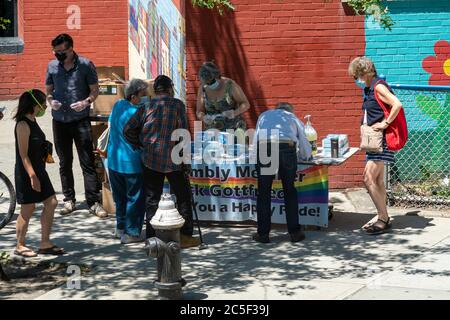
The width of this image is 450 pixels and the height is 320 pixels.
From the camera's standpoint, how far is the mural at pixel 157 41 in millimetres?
11609

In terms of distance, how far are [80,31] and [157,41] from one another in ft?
8.43

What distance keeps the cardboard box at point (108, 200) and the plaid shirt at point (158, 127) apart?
149 centimetres

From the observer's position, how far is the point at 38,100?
8461mm

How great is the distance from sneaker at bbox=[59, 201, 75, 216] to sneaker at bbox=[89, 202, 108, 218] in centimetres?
22

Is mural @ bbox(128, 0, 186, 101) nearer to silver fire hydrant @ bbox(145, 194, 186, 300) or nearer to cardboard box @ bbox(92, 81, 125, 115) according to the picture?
cardboard box @ bbox(92, 81, 125, 115)

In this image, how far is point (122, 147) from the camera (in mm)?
9023

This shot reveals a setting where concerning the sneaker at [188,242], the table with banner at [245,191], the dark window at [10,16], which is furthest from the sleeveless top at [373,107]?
the dark window at [10,16]

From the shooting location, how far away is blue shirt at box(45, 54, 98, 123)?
10.2 meters

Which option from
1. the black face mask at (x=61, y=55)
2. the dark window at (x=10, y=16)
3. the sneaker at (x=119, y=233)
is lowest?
the sneaker at (x=119, y=233)

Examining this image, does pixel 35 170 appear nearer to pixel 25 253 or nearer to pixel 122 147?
pixel 25 253

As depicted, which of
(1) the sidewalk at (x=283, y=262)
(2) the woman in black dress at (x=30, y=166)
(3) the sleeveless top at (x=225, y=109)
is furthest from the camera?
(3) the sleeveless top at (x=225, y=109)

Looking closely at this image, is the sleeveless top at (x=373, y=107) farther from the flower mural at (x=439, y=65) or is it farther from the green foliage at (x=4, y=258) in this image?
the green foliage at (x=4, y=258)

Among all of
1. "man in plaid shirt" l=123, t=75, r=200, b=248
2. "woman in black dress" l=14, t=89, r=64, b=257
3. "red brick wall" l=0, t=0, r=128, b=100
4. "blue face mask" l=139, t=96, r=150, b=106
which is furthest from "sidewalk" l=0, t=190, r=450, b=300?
"red brick wall" l=0, t=0, r=128, b=100

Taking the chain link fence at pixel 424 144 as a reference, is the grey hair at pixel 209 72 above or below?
above
